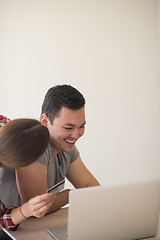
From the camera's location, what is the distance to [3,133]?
4.54 ft

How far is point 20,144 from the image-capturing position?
1360 mm

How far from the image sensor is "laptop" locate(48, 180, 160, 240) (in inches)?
54.1

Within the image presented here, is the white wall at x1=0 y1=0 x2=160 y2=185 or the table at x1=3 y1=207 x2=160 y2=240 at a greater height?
the white wall at x1=0 y1=0 x2=160 y2=185

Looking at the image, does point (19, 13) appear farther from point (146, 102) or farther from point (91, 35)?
point (146, 102)

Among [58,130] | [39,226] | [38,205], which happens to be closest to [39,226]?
[39,226]

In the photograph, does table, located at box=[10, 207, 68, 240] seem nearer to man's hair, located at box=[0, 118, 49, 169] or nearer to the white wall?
man's hair, located at box=[0, 118, 49, 169]

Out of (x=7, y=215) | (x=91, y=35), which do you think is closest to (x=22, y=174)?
(x=7, y=215)

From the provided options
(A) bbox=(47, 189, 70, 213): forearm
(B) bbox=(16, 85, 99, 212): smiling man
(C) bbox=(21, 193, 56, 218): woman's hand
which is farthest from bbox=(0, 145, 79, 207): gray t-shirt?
(C) bbox=(21, 193, 56, 218): woman's hand

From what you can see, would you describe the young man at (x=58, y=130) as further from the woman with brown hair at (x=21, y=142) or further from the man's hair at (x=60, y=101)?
the woman with brown hair at (x=21, y=142)

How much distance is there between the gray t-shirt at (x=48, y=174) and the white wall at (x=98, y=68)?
166cm

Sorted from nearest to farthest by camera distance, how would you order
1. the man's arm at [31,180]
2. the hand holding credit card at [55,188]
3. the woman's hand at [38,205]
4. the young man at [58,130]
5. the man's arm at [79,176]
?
1. the woman's hand at [38,205]
2. the man's arm at [31,180]
3. the young man at [58,130]
4. the hand holding credit card at [55,188]
5. the man's arm at [79,176]

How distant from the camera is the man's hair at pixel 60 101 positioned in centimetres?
194

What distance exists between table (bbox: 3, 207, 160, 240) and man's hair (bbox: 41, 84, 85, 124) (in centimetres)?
49

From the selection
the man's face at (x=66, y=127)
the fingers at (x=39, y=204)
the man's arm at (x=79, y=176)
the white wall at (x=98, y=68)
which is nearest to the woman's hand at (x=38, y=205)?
the fingers at (x=39, y=204)
